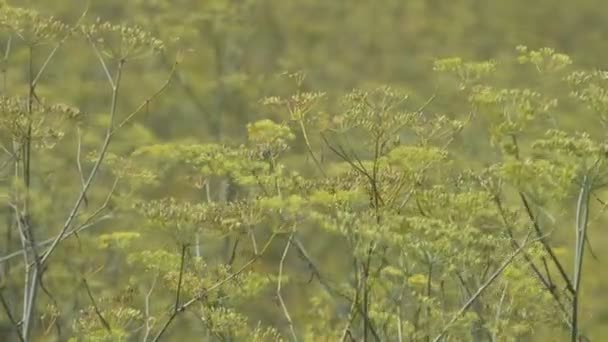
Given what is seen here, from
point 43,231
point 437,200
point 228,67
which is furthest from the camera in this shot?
point 228,67

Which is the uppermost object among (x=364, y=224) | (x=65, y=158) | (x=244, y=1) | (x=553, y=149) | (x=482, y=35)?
(x=482, y=35)

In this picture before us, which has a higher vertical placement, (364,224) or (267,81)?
(267,81)

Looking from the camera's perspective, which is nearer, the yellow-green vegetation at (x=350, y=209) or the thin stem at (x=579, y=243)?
the thin stem at (x=579, y=243)

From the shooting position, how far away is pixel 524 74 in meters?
11.3

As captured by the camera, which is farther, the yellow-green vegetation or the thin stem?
the yellow-green vegetation

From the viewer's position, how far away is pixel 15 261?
28.7 ft

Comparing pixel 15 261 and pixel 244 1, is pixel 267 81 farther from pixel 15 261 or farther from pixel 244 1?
pixel 15 261

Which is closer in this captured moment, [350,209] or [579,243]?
[579,243]

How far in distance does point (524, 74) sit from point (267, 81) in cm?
284

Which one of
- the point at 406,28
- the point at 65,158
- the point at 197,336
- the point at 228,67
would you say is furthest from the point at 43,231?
the point at 406,28

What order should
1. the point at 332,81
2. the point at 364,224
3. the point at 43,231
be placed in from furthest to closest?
1. the point at 332,81
2. the point at 43,231
3. the point at 364,224

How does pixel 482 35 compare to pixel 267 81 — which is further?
pixel 482 35

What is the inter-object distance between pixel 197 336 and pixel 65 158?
2.03m

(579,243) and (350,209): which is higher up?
(350,209)
